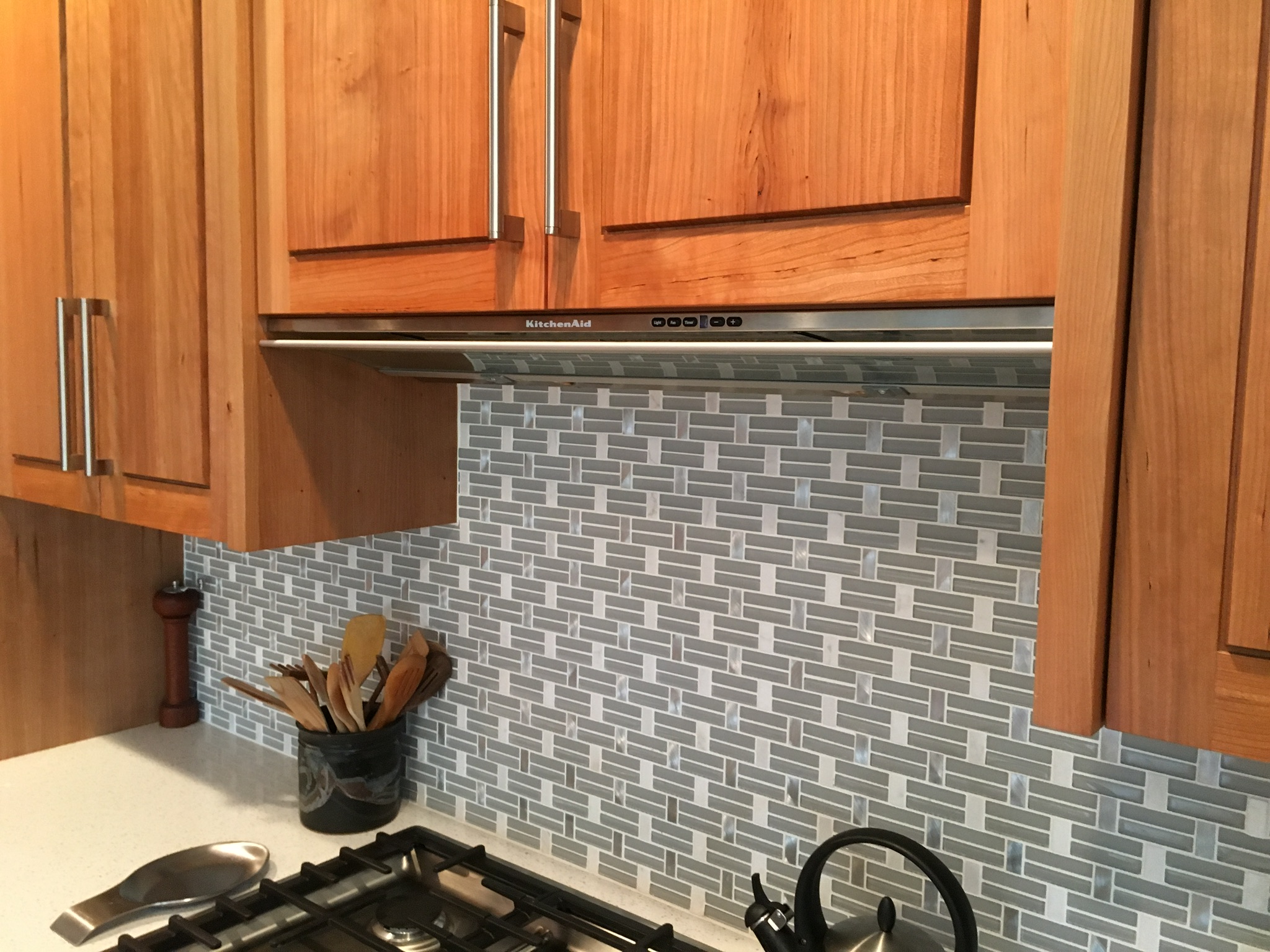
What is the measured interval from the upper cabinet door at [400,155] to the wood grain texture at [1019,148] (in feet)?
1.42

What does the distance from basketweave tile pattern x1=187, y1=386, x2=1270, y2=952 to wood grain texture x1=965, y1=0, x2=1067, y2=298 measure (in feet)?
1.14

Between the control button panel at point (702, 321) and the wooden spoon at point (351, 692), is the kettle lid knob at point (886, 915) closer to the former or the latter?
the control button panel at point (702, 321)

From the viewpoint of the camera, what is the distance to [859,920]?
1071 millimetres

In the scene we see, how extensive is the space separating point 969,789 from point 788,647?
0.85 feet

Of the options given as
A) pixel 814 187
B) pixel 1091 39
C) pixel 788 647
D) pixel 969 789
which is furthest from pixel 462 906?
pixel 1091 39

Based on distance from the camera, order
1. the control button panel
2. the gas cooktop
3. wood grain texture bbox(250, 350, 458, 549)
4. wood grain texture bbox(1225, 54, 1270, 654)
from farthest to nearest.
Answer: wood grain texture bbox(250, 350, 458, 549), the gas cooktop, the control button panel, wood grain texture bbox(1225, 54, 1270, 654)

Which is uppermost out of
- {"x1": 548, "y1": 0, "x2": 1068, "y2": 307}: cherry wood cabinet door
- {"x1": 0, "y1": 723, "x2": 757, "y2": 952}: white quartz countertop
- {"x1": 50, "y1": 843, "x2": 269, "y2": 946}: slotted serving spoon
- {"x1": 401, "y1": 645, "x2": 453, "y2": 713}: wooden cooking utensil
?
{"x1": 548, "y1": 0, "x2": 1068, "y2": 307}: cherry wood cabinet door

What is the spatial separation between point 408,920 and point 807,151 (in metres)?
1.07

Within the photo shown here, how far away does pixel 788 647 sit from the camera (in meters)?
1.23

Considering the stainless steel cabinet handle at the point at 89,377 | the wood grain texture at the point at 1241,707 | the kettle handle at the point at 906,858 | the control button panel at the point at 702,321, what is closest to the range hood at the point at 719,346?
the control button panel at the point at 702,321

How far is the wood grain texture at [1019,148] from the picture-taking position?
0.69m

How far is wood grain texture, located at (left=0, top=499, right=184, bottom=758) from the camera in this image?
6.02 feet

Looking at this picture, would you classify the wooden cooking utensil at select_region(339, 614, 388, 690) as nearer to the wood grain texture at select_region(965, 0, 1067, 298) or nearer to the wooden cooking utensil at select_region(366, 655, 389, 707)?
the wooden cooking utensil at select_region(366, 655, 389, 707)

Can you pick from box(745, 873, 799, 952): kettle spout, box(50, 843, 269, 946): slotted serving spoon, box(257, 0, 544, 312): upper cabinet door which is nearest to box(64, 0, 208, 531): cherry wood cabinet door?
box(257, 0, 544, 312): upper cabinet door
